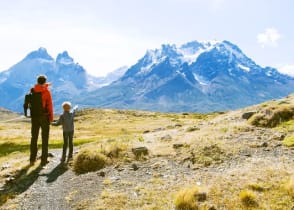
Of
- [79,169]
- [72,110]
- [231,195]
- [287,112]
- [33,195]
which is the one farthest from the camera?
[287,112]

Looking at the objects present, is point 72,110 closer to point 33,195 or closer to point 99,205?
point 33,195

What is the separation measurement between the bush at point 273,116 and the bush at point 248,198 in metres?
15.7

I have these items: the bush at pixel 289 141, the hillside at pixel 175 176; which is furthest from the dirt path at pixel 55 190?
the bush at pixel 289 141

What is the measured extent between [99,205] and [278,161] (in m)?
9.12

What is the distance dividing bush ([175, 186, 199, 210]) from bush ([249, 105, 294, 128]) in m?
16.0

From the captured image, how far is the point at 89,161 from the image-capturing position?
23.5 m

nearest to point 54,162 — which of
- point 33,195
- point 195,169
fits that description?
point 33,195

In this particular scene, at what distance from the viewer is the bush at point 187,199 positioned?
52.3 ft

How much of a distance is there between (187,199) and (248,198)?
86.7 inches

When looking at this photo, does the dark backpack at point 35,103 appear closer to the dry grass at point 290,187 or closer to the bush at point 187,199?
the bush at point 187,199

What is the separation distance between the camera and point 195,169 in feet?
70.4

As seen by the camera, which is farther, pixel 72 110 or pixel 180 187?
pixel 72 110

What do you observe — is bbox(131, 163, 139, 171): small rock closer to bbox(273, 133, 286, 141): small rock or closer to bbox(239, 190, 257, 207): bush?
bbox(239, 190, 257, 207): bush

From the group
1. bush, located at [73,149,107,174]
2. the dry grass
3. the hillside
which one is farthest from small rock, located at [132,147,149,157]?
the dry grass
